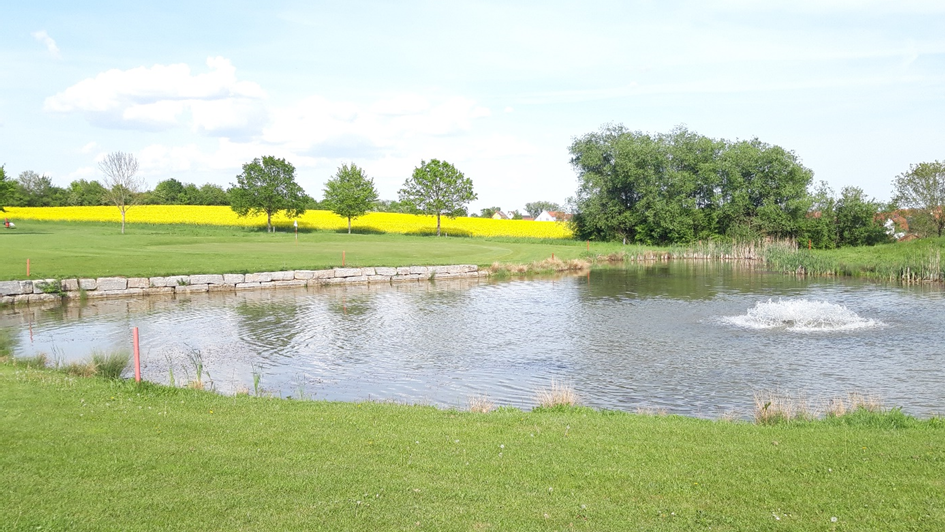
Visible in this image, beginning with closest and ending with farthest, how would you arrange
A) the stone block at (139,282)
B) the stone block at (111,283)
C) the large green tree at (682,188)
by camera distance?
1. the stone block at (111,283)
2. the stone block at (139,282)
3. the large green tree at (682,188)

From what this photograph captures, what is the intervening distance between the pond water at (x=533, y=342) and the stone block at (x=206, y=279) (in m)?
1.56

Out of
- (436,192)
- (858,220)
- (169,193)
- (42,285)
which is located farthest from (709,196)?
(169,193)

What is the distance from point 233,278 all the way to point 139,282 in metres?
4.11

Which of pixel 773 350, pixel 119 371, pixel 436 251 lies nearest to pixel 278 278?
pixel 436 251

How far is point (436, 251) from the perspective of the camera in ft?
167

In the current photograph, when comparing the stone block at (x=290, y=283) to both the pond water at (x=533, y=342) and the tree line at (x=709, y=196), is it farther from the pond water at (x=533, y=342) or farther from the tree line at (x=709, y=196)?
the tree line at (x=709, y=196)

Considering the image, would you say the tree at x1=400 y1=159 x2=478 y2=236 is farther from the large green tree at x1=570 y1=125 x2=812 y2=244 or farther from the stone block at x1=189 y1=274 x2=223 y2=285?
the stone block at x1=189 y1=274 x2=223 y2=285

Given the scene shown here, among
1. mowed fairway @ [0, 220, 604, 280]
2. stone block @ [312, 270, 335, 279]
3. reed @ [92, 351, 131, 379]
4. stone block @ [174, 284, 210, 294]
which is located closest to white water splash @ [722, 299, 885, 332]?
reed @ [92, 351, 131, 379]

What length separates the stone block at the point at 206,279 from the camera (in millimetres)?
32781

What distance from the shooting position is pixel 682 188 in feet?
226

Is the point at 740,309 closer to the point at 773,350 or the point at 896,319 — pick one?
the point at 896,319

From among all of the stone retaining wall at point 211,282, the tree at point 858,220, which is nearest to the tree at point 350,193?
the stone retaining wall at point 211,282

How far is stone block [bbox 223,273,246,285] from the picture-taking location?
33625 millimetres

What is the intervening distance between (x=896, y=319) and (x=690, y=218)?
45079 mm
